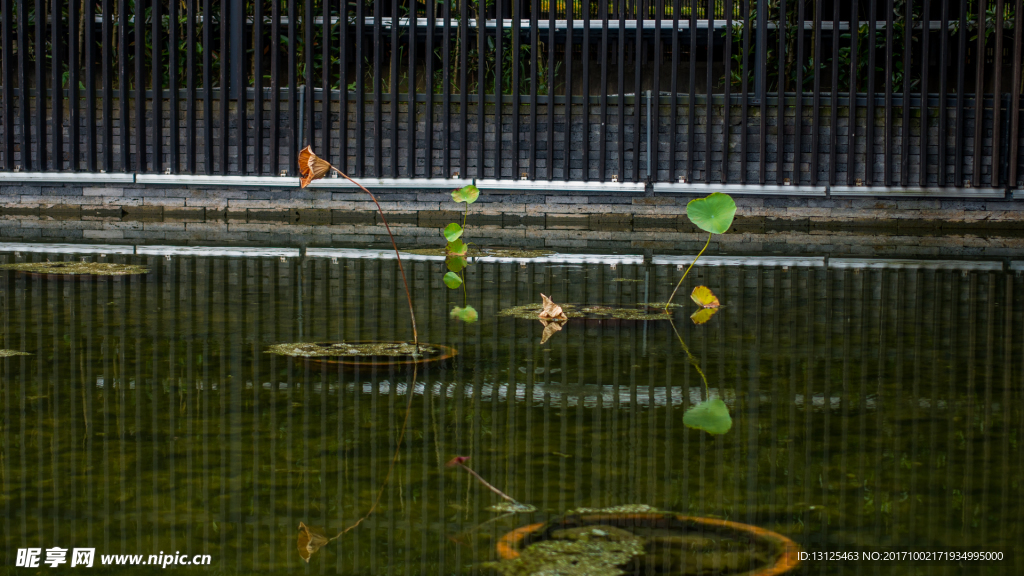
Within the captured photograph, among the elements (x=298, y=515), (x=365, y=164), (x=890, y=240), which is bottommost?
(x=298, y=515)

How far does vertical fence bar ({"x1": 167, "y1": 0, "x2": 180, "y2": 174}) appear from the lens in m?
9.77

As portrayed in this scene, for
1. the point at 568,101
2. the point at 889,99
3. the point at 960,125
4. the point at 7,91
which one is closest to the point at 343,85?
the point at 568,101

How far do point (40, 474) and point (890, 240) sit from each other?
6.93m

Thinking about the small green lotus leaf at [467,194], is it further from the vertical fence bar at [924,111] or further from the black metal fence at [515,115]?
the vertical fence bar at [924,111]

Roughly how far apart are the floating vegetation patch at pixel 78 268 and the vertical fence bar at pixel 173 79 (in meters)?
4.56

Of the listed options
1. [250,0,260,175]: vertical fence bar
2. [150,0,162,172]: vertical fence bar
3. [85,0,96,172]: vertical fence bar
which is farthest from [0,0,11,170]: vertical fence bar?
[250,0,260,175]: vertical fence bar

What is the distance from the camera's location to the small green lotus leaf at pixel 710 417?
2467 millimetres

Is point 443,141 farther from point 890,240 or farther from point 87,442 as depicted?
point 87,442

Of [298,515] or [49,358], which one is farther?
[49,358]

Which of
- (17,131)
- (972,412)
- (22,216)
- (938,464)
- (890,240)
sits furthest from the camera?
(17,131)

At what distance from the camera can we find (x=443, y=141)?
9.72m

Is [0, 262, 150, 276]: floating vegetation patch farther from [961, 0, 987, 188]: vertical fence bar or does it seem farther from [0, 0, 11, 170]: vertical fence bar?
[961, 0, 987, 188]: vertical fence bar

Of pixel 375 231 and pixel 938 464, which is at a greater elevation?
pixel 375 231

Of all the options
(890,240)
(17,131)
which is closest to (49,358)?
(890,240)
